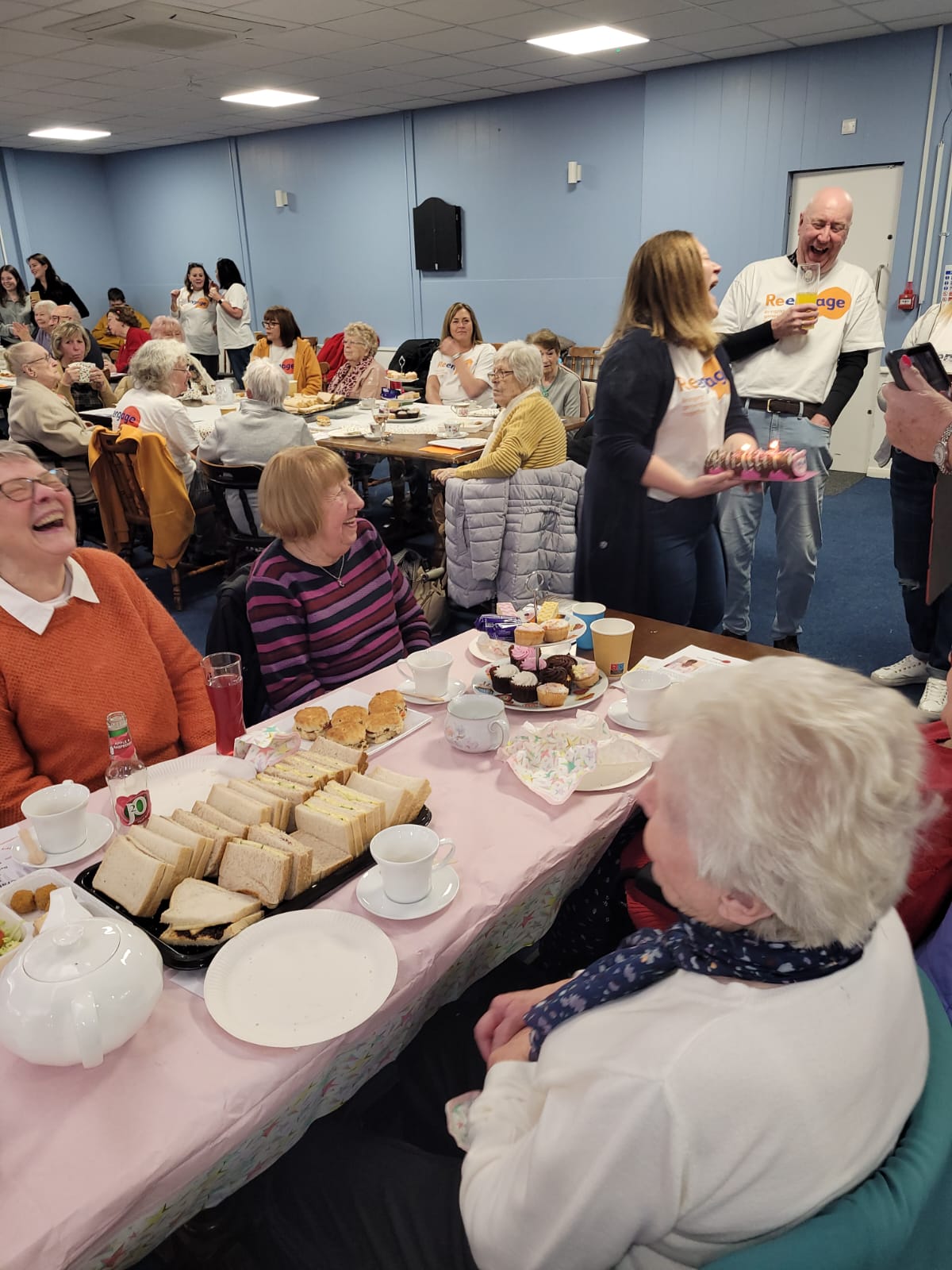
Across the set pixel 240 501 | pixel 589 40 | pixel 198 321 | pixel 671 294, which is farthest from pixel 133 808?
pixel 198 321

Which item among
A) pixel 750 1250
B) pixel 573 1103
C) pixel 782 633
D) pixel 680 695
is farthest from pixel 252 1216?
pixel 782 633

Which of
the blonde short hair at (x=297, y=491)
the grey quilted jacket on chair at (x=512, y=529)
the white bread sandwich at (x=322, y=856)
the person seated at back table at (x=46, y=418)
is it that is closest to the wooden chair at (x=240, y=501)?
the grey quilted jacket on chair at (x=512, y=529)

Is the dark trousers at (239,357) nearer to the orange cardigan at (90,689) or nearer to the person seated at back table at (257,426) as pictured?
the person seated at back table at (257,426)

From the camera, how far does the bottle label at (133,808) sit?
129 centimetres

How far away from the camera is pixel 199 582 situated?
4.98 metres

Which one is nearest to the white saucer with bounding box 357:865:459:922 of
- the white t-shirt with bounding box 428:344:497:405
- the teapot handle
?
the teapot handle

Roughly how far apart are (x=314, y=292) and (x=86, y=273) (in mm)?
4247

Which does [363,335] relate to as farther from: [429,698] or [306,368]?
[429,698]

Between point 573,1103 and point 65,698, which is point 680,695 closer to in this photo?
point 573,1103

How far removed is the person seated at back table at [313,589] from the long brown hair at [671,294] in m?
0.97

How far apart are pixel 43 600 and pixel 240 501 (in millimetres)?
2476

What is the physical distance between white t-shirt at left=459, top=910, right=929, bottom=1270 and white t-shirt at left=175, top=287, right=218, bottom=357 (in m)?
9.78

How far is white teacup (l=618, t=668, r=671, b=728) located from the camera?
1.64 metres

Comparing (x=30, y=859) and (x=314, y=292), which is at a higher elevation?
(x=314, y=292)
